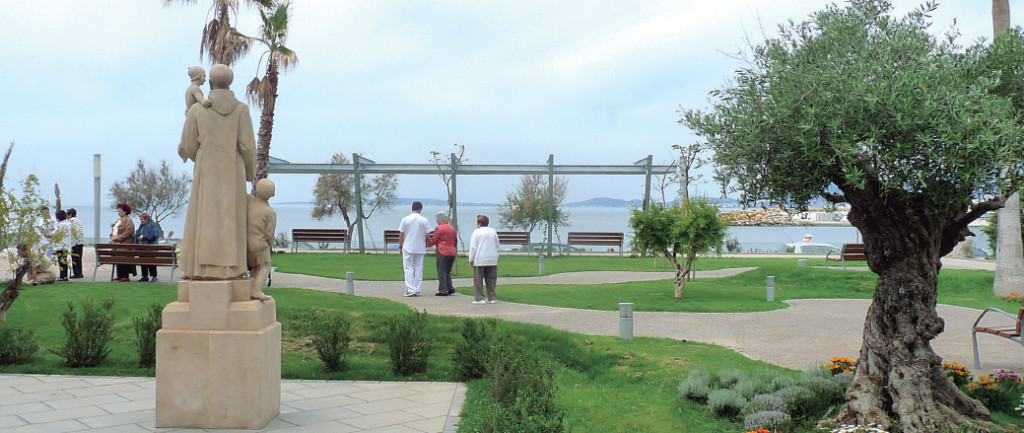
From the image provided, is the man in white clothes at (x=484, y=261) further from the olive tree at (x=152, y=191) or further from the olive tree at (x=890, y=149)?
the olive tree at (x=152, y=191)

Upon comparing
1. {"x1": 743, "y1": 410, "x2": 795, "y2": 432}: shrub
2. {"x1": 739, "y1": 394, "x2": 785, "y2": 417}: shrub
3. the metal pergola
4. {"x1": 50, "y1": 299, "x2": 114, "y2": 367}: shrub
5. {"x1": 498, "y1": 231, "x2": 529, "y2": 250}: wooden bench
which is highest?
the metal pergola

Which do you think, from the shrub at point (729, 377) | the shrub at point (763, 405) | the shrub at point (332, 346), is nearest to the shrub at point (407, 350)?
the shrub at point (332, 346)

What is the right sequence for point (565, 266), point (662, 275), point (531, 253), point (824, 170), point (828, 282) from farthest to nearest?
point (531, 253) → point (565, 266) → point (662, 275) → point (828, 282) → point (824, 170)

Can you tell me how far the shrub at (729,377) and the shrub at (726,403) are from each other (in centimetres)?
44

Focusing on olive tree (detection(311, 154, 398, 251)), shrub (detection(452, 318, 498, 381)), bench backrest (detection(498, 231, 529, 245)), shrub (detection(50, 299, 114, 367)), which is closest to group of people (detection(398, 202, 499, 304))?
shrub (detection(452, 318, 498, 381))

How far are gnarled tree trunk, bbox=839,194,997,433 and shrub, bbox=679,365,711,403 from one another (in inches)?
46.5

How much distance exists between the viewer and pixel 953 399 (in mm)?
6199

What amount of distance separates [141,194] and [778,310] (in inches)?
1495

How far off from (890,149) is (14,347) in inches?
337

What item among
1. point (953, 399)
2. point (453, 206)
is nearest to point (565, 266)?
point (453, 206)

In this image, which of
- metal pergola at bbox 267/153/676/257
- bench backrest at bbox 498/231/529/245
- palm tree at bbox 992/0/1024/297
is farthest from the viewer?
bench backrest at bbox 498/231/529/245

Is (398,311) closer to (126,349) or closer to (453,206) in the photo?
(126,349)

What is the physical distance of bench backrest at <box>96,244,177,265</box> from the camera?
14.7 meters

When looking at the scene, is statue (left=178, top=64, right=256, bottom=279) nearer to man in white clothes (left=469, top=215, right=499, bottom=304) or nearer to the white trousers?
man in white clothes (left=469, top=215, right=499, bottom=304)
